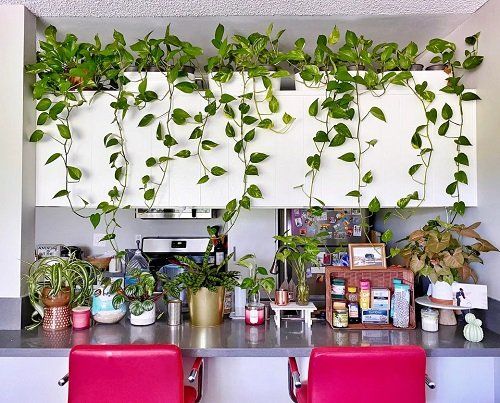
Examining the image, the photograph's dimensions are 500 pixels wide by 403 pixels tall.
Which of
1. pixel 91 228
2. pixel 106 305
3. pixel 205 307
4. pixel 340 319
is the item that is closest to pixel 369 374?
pixel 340 319

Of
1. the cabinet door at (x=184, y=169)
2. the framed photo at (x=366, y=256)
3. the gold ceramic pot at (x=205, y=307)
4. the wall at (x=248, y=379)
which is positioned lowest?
the wall at (x=248, y=379)

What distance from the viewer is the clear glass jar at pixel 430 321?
6.29 feet

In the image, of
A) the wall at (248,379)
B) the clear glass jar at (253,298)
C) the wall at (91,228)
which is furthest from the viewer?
the wall at (91,228)

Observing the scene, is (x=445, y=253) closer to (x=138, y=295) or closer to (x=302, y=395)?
(x=302, y=395)

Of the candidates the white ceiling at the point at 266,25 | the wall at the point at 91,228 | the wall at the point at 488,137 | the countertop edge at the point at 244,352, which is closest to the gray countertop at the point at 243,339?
the countertop edge at the point at 244,352

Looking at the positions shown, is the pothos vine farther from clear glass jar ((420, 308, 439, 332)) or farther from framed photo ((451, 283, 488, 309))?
clear glass jar ((420, 308, 439, 332))

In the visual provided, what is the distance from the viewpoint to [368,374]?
4.79ft

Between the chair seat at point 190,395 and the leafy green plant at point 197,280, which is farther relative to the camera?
the leafy green plant at point 197,280

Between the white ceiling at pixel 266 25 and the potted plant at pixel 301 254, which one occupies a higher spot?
the white ceiling at pixel 266 25

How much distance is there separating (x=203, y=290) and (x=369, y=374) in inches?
34.2

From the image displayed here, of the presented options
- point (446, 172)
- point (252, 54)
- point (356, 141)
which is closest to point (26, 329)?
point (252, 54)

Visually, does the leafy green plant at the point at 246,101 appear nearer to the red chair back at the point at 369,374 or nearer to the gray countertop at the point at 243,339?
the gray countertop at the point at 243,339

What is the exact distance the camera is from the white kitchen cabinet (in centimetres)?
207

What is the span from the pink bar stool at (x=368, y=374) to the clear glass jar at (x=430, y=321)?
50 cm
